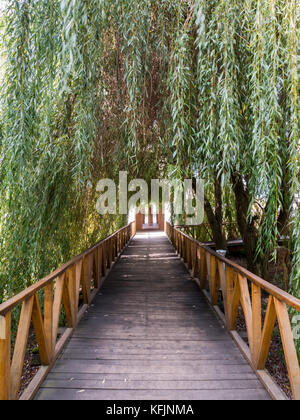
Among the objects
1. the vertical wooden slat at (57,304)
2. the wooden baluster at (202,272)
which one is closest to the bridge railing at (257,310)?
the wooden baluster at (202,272)

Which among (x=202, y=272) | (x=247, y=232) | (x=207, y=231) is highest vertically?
(x=247, y=232)

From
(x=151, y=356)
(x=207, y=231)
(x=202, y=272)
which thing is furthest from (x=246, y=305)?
(x=207, y=231)

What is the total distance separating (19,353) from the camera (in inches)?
65.7

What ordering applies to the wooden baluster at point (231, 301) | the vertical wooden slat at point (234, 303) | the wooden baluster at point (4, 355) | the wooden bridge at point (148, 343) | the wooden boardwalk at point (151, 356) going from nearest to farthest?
the wooden baluster at point (4, 355), the wooden bridge at point (148, 343), the wooden boardwalk at point (151, 356), the vertical wooden slat at point (234, 303), the wooden baluster at point (231, 301)

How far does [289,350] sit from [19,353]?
4.81ft

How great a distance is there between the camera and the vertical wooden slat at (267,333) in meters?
1.90

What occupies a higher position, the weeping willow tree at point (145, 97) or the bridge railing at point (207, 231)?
the weeping willow tree at point (145, 97)

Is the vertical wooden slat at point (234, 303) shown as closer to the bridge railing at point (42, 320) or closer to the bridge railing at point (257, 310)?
the bridge railing at point (257, 310)

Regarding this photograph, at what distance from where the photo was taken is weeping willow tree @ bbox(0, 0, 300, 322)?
2180mm

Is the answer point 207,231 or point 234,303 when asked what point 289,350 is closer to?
point 234,303

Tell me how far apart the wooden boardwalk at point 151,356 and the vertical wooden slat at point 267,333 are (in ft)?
0.38

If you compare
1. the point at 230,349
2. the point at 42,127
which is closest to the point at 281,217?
Answer: the point at 230,349

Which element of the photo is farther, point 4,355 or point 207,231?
point 207,231

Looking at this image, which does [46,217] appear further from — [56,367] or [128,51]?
[128,51]
